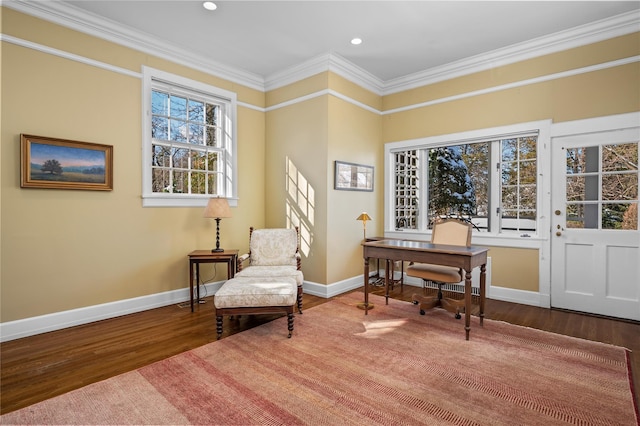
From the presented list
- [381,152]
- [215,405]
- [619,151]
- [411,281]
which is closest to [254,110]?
[381,152]

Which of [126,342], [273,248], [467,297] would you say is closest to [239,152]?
[273,248]

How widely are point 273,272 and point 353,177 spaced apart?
6.47 feet

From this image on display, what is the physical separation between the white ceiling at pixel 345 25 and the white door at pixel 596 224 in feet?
4.53

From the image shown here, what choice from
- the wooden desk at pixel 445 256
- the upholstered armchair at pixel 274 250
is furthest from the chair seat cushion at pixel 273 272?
the wooden desk at pixel 445 256

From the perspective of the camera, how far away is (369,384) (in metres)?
2.25

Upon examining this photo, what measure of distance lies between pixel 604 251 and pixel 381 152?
313cm

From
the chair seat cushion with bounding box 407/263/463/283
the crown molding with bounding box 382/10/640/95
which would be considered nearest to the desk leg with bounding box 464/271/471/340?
the chair seat cushion with bounding box 407/263/463/283

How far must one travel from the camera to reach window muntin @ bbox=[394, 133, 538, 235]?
4.21 metres

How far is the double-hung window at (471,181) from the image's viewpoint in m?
4.18

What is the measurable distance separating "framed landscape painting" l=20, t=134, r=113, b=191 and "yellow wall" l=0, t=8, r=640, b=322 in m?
0.08

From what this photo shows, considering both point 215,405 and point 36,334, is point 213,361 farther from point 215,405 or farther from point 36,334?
point 36,334

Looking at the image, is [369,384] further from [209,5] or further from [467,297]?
[209,5]

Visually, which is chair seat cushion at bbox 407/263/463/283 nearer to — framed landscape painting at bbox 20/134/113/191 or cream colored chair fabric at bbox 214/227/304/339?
cream colored chair fabric at bbox 214/227/304/339

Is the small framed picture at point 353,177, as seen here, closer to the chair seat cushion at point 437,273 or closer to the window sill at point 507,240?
the window sill at point 507,240
